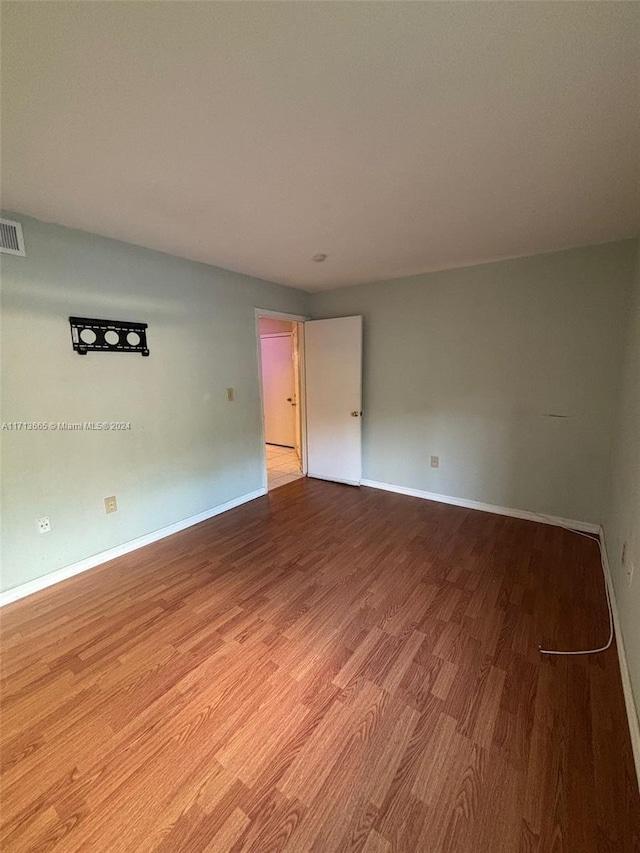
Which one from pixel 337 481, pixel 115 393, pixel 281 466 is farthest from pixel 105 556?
pixel 281 466

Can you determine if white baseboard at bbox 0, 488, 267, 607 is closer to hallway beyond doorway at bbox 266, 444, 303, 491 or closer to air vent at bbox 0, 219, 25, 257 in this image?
hallway beyond doorway at bbox 266, 444, 303, 491

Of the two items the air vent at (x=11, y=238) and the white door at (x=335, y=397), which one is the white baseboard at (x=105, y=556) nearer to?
the white door at (x=335, y=397)

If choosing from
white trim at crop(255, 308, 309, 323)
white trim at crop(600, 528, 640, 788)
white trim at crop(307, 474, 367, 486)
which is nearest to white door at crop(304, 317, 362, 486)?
white trim at crop(307, 474, 367, 486)

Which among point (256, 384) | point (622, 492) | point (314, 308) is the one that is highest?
point (314, 308)

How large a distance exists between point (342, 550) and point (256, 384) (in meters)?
1.91

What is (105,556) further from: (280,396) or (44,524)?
(280,396)

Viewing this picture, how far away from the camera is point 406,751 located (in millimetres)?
1219

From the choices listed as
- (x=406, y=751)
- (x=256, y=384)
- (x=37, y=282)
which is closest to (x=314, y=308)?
(x=256, y=384)

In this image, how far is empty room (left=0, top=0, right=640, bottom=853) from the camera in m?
0.99

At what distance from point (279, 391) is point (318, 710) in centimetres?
496

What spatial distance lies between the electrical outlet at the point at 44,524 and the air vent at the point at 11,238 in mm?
1619

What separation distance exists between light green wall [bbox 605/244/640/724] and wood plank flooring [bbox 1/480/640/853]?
0.21 metres

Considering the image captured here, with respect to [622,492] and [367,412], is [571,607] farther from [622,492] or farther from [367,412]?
[367,412]

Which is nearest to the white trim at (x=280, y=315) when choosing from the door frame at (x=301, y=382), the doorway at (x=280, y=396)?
the door frame at (x=301, y=382)
